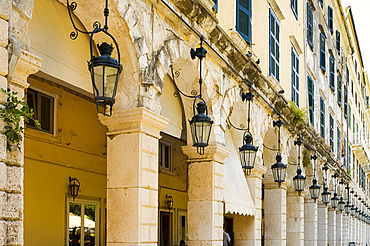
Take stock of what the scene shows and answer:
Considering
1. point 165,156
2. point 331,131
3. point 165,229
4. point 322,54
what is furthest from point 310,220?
point 322,54

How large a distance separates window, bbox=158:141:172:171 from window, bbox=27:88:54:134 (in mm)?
4796

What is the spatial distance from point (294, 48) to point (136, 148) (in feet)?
39.8

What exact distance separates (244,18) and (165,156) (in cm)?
464

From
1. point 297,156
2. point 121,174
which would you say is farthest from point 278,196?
point 121,174

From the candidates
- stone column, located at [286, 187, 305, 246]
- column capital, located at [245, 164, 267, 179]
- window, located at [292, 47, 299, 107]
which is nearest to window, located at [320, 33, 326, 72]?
window, located at [292, 47, 299, 107]

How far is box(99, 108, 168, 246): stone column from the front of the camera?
23.1 feet

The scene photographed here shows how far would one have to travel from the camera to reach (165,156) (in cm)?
1494

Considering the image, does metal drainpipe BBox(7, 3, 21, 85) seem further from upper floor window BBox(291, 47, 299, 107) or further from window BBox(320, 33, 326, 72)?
window BBox(320, 33, 326, 72)

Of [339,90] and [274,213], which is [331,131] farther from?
[274,213]

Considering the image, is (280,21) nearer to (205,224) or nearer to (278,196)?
(278,196)

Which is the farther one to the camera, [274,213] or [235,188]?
[274,213]

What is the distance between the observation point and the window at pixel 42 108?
9617 mm

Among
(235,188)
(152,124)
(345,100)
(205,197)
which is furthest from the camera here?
(345,100)

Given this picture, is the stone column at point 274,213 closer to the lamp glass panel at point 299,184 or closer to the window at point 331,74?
the lamp glass panel at point 299,184
